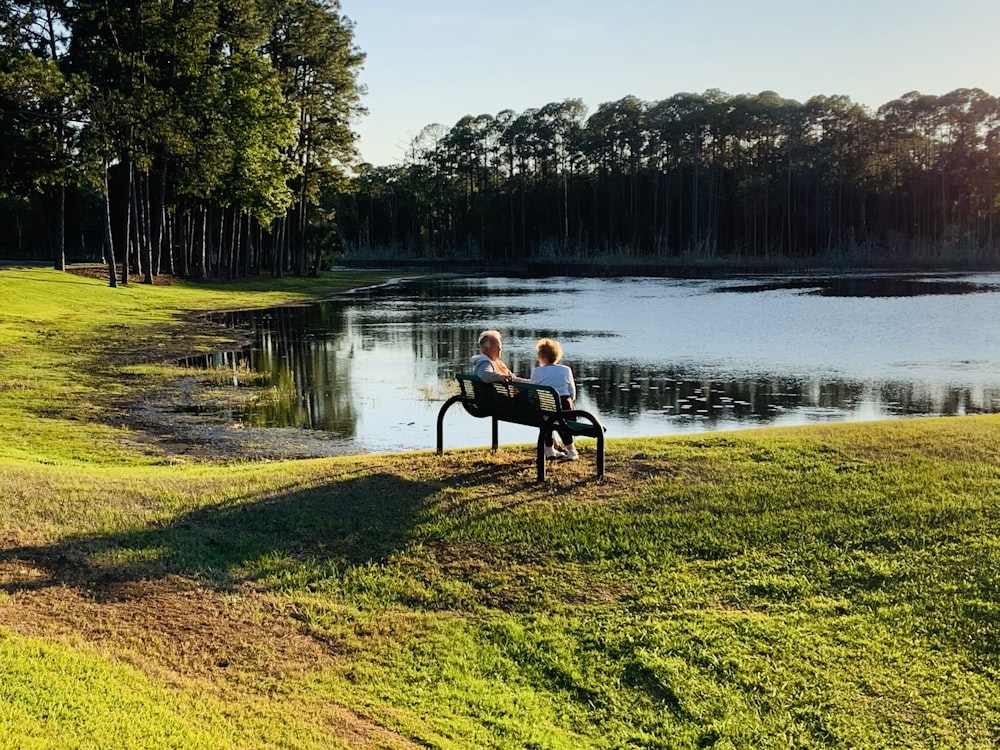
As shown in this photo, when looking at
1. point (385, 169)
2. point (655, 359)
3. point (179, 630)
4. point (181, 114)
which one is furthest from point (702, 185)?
point (179, 630)

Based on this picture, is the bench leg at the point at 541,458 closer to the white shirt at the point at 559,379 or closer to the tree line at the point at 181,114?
the white shirt at the point at 559,379

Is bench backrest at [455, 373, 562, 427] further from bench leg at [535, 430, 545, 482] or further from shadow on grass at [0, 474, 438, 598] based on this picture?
shadow on grass at [0, 474, 438, 598]

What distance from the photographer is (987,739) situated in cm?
434

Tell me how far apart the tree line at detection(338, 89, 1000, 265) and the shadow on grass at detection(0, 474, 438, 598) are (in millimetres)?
63685

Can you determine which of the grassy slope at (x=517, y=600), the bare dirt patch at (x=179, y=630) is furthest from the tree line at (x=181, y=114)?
the bare dirt patch at (x=179, y=630)

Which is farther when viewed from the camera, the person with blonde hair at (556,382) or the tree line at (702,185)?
the tree line at (702,185)

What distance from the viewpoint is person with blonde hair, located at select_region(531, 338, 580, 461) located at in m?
8.34

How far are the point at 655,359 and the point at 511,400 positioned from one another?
13143 mm

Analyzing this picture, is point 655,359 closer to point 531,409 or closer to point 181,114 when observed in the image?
point 531,409

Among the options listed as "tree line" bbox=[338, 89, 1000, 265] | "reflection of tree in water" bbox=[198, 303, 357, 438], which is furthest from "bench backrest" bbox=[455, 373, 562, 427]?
"tree line" bbox=[338, 89, 1000, 265]

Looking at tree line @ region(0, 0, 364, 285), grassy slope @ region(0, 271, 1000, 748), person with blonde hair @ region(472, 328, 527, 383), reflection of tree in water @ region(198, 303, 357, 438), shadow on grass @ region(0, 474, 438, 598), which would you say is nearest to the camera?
grassy slope @ region(0, 271, 1000, 748)

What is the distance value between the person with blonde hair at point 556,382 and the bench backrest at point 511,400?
25 cm

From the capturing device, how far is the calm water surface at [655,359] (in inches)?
552

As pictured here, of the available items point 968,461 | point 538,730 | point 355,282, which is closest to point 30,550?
point 538,730
